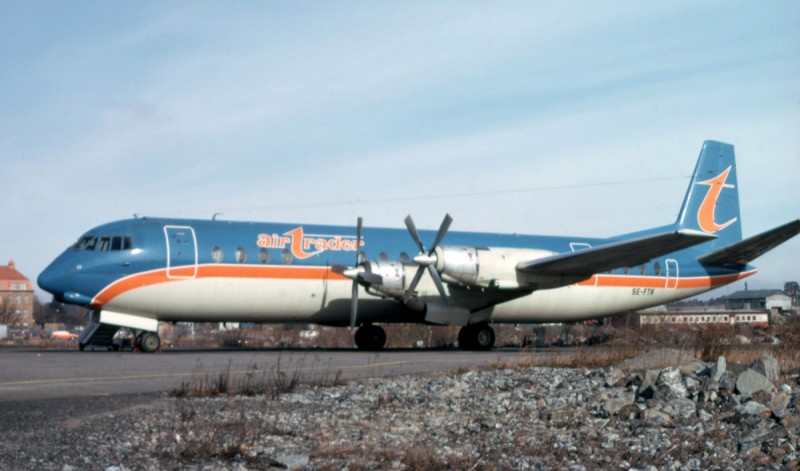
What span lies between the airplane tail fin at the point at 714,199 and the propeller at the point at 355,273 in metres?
13.4

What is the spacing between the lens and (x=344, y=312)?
85.8 ft

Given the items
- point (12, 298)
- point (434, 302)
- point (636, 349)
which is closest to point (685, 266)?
point (434, 302)

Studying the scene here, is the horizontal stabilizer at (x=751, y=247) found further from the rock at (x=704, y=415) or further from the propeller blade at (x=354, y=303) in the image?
the rock at (x=704, y=415)

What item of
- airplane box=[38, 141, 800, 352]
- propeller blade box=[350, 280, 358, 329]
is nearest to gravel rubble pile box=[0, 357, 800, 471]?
airplane box=[38, 141, 800, 352]

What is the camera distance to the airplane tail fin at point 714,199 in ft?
106

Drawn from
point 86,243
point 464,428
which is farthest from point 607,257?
point 464,428

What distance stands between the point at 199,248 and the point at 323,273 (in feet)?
12.1

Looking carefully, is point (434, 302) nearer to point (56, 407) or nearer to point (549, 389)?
point (549, 389)

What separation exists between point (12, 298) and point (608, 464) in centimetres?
15482

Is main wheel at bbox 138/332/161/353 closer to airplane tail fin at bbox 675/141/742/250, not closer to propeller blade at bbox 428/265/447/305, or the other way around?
propeller blade at bbox 428/265/447/305

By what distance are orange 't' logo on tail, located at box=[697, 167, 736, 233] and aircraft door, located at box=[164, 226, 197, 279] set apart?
19.1 metres

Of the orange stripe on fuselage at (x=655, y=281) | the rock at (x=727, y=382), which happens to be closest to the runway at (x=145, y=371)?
the rock at (x=727, y=382)

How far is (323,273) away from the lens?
25.5m

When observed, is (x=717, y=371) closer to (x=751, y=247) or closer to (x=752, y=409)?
(x=752, y=409)
